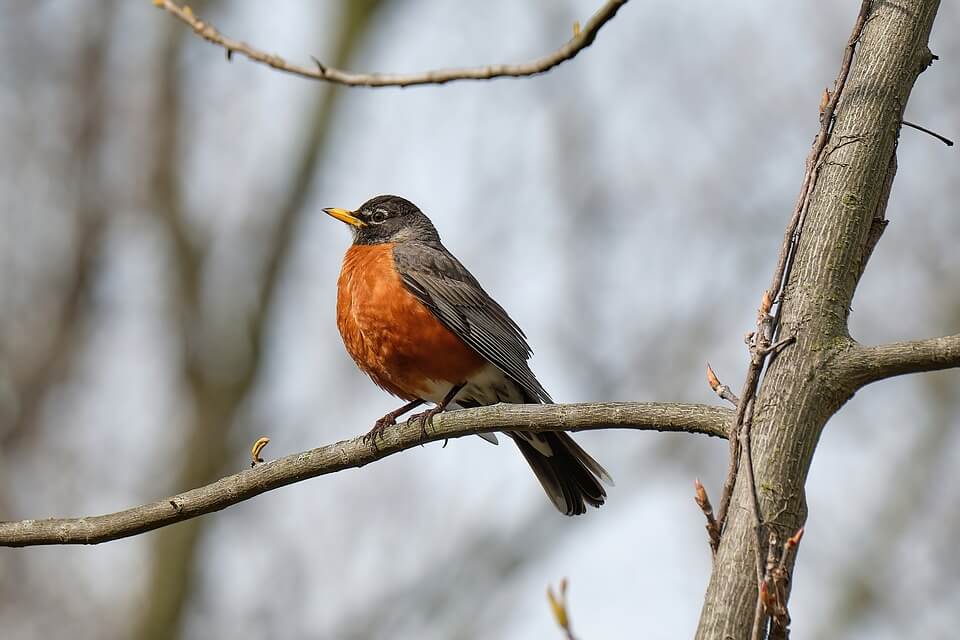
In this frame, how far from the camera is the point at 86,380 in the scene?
12.3 metres

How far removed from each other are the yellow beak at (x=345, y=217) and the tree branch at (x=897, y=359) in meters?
4.26

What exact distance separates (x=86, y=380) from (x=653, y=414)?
35.2 feet

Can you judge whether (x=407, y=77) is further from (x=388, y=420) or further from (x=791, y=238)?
(x=388, y=420)

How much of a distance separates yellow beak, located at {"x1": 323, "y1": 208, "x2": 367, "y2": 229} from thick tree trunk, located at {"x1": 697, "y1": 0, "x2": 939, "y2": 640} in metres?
3.95

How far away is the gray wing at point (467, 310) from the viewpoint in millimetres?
5246

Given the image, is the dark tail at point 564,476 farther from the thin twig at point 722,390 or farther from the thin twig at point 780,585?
the thin twig at point 780,585

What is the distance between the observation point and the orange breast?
520 centimetres

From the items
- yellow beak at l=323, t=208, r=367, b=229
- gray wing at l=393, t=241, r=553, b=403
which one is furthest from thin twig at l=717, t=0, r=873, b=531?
yellow beak at l=323, t=208, r=367, b=229

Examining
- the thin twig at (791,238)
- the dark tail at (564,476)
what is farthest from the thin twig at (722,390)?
the dark tail at (564,476)

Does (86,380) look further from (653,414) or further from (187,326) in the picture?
(653,414)

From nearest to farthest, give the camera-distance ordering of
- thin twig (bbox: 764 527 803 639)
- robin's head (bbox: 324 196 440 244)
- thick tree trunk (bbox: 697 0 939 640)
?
thin twig (bbox: 764 527 803 639) → thick tree trunk (bbox: 697 0 939 640) → robin's head (bbox: 324 196 440 244)

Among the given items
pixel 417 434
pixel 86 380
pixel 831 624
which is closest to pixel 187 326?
pixel 86 380

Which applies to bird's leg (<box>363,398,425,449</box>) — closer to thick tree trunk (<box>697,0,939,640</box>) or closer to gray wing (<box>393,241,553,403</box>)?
gray wing (<box>393,241,553,403</box>)

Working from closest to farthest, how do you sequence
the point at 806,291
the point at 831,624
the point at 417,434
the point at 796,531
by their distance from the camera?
1. the point at 796,531
2. the point at 806,291
3. the point at 417,434
4. the point at 831,624
